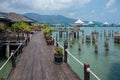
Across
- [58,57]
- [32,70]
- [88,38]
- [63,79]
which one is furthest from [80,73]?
[88,38]

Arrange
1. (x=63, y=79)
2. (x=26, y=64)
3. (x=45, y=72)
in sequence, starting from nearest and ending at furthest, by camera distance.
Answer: (x=63, y=79)
(x=45, y=72)
(x=26, y=64)

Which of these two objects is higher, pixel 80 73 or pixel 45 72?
pixel 45 72

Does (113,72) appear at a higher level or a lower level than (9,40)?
lower

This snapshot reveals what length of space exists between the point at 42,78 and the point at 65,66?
10.1ft

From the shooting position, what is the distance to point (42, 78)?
11680 millimetres

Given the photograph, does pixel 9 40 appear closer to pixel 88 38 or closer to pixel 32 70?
pixel 32 70

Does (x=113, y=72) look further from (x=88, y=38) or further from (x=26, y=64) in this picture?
(x=88, y=38)

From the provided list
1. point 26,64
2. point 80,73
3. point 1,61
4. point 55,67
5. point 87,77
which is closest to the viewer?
point 87,77

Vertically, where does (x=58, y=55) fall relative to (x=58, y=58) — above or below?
above

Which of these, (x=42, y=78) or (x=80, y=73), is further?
(x=80, y=73)

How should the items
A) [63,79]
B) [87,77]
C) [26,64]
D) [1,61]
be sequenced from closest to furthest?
[87,77] → [63,79] → [26,64] → [1,61]

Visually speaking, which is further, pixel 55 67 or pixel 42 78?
pixel 55 67

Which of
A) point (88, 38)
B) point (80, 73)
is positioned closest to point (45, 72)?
point (80, 73)

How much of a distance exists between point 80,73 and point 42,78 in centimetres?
1063
